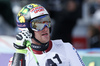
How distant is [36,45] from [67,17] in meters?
4.48

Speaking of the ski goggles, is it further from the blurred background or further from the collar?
the blurred background

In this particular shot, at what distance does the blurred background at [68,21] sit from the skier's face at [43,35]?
2.66 metres

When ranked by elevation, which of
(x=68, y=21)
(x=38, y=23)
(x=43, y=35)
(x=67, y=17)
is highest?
(x=38, y=23)

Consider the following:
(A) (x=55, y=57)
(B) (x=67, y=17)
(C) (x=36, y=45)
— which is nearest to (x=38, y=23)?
(C) (x=36, y=45)

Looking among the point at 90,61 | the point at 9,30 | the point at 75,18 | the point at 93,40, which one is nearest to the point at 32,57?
the point at 90,61

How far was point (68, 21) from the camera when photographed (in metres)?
10.2

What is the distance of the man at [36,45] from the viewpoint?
5.59 m

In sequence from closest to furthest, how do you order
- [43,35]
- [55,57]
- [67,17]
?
[43,35] < [55,57] < [67,17]

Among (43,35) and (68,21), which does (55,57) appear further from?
(68,21)

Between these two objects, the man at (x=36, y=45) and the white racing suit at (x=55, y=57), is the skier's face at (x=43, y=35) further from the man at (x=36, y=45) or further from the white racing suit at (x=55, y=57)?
the white racing suit at (x=55, y=57)

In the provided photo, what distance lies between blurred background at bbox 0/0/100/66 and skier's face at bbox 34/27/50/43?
105 inches

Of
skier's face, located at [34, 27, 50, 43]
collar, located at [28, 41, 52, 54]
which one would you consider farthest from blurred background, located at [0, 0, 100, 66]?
skier's face, located at [34, 27, 50, 43]

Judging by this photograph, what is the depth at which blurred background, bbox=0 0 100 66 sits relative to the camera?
10.3 m

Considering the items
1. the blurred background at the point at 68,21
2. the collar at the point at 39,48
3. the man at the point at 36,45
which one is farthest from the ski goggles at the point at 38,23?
the blurred background at the point at 68,21
